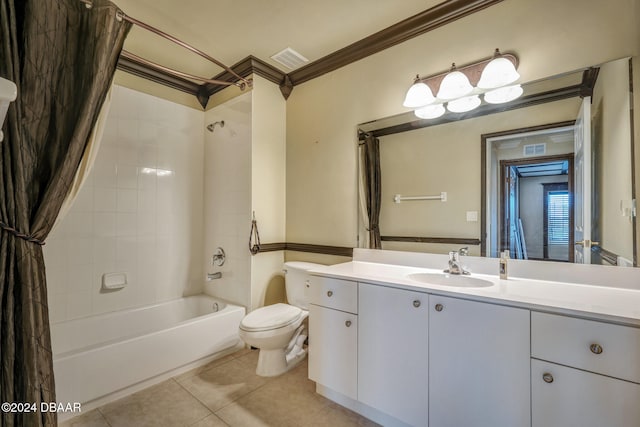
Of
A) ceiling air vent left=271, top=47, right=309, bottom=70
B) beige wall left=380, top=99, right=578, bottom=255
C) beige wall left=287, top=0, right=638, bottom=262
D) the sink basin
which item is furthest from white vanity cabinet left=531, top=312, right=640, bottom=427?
ceiling air vent left=271, top=47, right=309, bottom=70

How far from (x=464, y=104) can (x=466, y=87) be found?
10 centimetres

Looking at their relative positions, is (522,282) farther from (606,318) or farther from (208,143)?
(208,143)

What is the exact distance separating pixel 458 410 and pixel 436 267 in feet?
2.66

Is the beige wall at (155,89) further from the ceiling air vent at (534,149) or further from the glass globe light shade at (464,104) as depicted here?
the ceiling air vent at (534,149)

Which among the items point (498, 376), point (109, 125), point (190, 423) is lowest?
point (190, 423)

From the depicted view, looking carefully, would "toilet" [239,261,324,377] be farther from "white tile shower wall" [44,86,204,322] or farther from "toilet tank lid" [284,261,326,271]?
"white tile shower wall" [44,86,204,322]

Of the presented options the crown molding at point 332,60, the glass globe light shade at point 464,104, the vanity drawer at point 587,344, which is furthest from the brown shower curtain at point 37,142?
the vanity drawer at point 587,344

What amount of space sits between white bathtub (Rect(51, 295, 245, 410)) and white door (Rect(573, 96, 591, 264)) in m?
2.35

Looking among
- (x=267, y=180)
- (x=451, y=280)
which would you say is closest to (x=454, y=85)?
(x=451, y=280)

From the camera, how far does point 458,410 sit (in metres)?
1.28

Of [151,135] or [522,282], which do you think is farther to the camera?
[151,135]

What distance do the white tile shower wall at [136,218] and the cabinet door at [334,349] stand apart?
1702 mm

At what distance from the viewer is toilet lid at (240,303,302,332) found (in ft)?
6.54

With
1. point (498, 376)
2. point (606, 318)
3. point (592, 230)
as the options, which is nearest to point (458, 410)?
point (498, 376)
